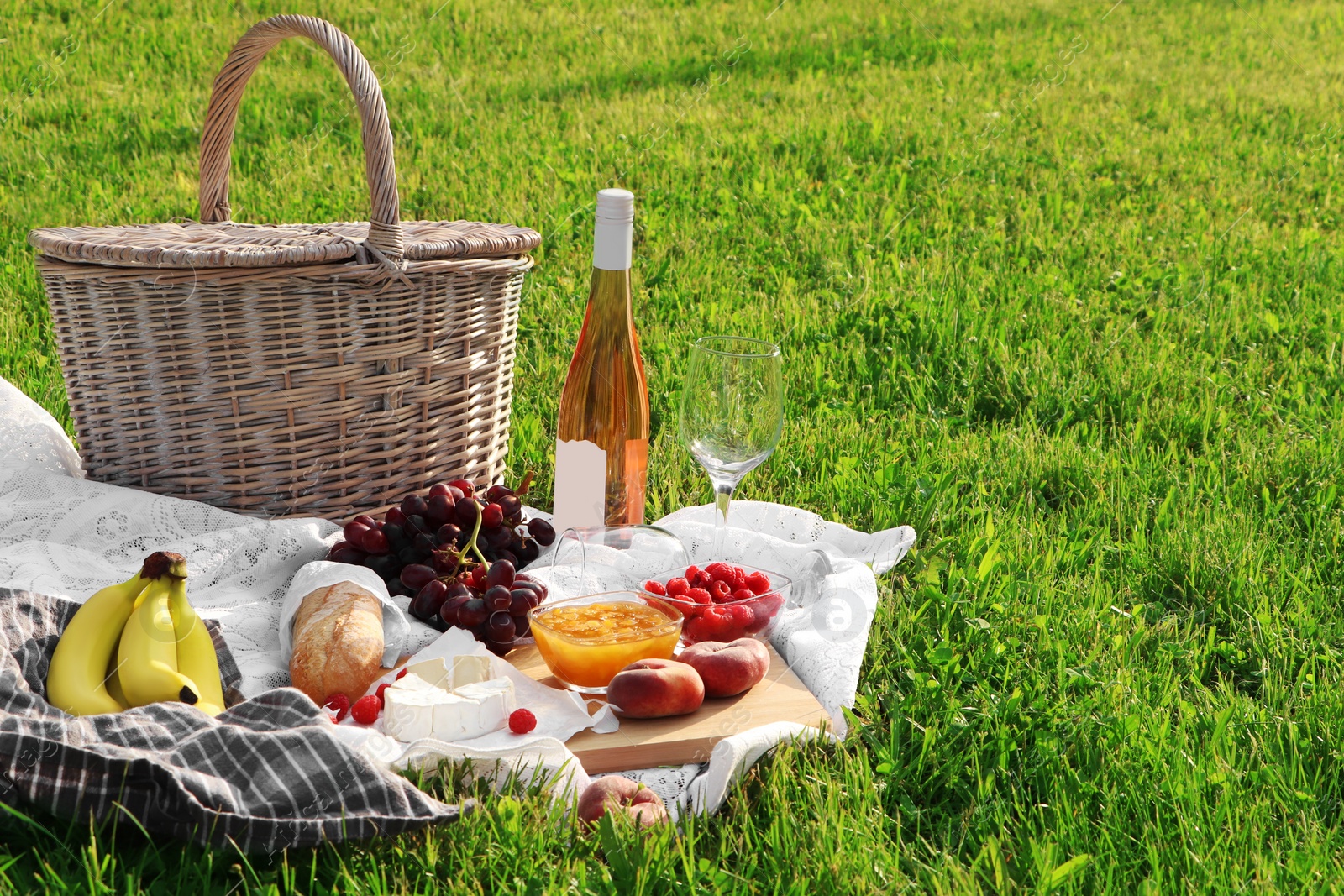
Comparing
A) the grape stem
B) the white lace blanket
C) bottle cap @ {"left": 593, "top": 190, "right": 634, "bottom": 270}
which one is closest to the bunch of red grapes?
the grape stem

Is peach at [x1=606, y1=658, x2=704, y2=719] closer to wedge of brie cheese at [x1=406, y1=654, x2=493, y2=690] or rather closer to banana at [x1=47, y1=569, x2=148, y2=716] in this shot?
wedge of brie cheese at [x1=406, y1=654, x2=493, y2=690]

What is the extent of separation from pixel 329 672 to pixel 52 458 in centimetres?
128

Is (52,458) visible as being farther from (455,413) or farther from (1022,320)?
(1022,320)

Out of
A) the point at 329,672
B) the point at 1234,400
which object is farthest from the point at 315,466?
the point at 1234,400

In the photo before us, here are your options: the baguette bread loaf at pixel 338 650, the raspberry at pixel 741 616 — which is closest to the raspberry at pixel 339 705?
the baguette bread loaf at pixel 338 650

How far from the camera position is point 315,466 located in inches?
110

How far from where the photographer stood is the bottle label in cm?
268

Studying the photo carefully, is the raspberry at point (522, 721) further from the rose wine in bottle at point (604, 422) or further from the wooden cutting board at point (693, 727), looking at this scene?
the rose wine in bottle at point (604, 422)

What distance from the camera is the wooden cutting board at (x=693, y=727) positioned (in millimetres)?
1981

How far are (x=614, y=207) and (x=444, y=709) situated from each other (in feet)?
3.64

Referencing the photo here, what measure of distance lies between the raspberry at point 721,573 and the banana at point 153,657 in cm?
102

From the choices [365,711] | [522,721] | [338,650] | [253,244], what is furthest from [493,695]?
[253,244]

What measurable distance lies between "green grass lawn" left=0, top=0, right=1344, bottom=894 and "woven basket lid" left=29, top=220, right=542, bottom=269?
2.59 ft

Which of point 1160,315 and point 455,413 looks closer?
point 455,413
